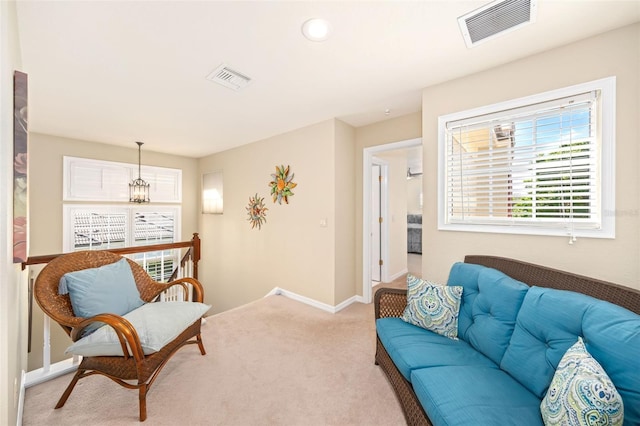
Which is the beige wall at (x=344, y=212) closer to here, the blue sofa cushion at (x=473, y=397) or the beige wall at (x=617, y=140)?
the beige wall at (x=617, y=140)

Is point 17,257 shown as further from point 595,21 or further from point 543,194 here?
point 595,21

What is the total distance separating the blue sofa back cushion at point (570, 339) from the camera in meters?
0.98

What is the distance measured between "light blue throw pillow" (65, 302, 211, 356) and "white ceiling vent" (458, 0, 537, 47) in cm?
287

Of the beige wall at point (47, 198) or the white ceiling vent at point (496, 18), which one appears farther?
the beige wall at point (47, 198)

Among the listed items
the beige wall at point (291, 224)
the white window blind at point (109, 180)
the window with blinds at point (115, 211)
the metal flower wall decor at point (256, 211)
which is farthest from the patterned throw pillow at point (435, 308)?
the white window blind at point (109, 180)

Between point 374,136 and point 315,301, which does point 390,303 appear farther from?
point 374,136

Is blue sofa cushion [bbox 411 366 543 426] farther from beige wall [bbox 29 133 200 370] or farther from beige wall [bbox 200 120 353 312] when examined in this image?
beige wall [bbox 29 133 200 370]

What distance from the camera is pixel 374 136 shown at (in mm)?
3590

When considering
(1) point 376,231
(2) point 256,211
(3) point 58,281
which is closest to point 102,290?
(3) point 58,281

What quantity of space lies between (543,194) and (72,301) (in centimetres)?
359

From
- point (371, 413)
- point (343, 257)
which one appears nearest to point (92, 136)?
point (343, 257)

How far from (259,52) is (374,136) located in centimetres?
205

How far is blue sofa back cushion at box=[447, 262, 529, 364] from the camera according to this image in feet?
5.01

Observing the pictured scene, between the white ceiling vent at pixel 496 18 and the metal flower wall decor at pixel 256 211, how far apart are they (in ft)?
11.2
